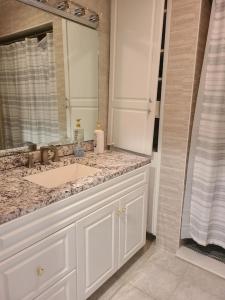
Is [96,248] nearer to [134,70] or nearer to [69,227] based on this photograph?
[69,227]

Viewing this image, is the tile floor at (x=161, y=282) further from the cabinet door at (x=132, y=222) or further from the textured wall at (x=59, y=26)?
the textured wall at (x=59, y=26)

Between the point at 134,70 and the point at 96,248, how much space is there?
136 centimetres

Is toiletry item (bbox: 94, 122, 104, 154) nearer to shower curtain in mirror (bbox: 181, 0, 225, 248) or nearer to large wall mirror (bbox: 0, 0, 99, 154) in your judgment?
large wall mirror (bbox: 0, 0, 99, 154)

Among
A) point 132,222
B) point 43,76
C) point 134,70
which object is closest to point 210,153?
point 132,222

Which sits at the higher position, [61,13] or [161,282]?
[61,13]

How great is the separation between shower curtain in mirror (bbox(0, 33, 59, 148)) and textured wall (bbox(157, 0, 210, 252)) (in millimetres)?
897

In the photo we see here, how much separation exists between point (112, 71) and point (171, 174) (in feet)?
3.37

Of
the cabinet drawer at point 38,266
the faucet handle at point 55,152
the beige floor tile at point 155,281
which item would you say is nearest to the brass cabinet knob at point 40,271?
the cabinet drawer at point 38,266

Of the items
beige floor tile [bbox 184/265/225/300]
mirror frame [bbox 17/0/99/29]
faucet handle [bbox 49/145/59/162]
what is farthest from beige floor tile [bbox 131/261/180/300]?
mirror frame [bbox 17/0/99/29]

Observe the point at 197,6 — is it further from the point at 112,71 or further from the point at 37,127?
the point at 37,127

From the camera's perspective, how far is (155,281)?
5.54ft

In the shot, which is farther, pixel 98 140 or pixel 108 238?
pixel 98 140

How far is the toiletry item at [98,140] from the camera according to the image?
1.87 meters

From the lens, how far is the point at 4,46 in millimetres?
1385
